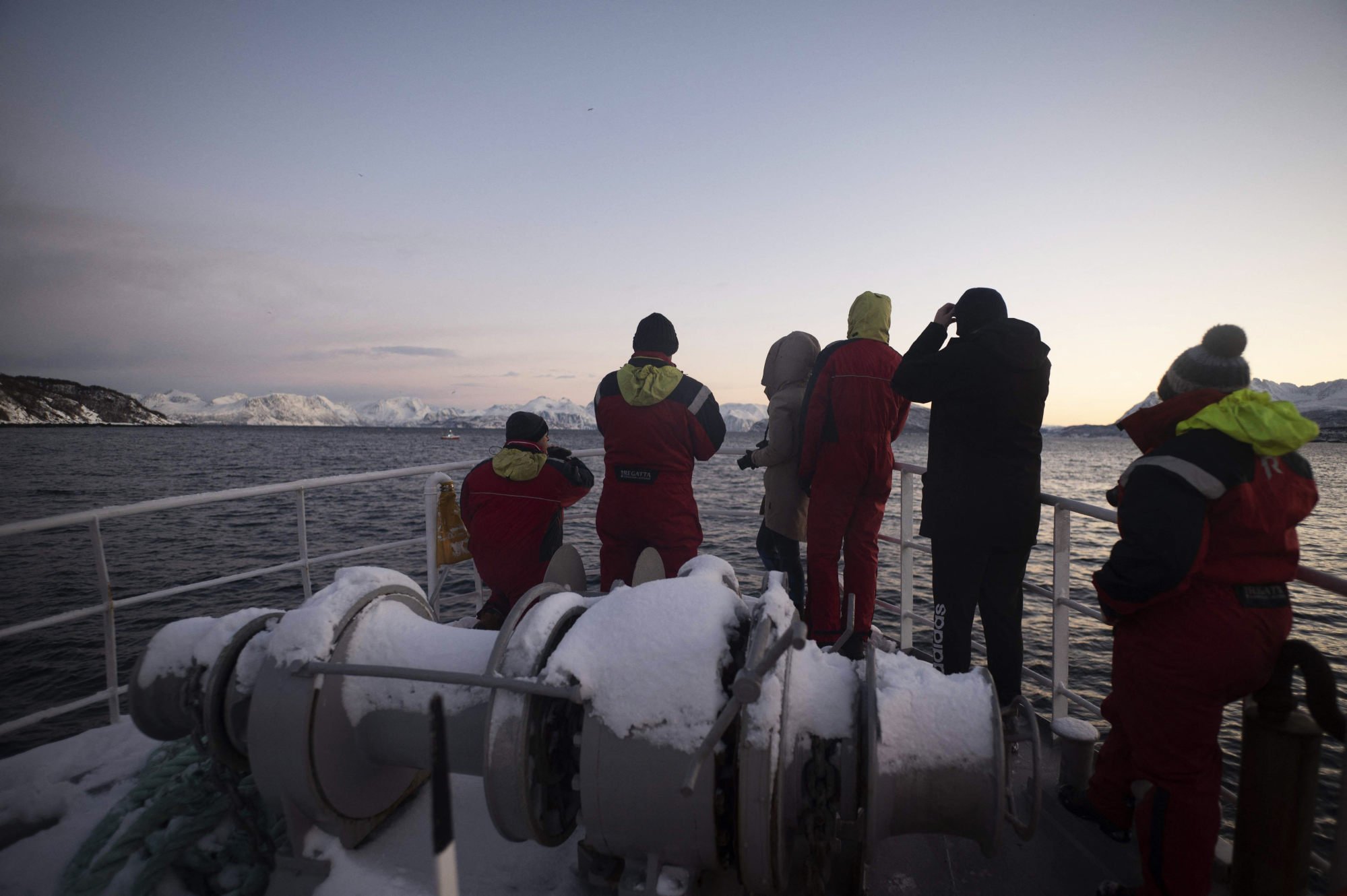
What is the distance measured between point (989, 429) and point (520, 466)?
2508mm

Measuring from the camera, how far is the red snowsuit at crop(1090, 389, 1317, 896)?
1.80 m

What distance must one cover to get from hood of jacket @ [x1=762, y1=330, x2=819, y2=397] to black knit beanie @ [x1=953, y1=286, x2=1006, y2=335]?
1.23 metres

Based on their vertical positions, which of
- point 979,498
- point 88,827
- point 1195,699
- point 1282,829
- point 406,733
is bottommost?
point 88,827

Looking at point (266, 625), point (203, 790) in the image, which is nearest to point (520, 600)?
point (266, 625)

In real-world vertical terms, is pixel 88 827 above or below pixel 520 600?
below

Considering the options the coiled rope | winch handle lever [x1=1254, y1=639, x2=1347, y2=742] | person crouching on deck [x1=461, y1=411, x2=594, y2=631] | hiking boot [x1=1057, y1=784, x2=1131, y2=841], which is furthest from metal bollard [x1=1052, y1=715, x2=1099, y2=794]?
the coiled rope

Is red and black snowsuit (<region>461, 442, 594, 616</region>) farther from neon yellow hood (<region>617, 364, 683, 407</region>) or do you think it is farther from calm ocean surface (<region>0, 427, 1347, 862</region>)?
calm ocean surface (<region>0, 427, 1347, 862</region>)

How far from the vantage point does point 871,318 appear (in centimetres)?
360

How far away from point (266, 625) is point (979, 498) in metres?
2.88

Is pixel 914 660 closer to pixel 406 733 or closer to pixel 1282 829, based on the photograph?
pixel 1282 829

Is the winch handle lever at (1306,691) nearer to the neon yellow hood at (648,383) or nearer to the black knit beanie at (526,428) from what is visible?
the neon yellow hood at (648,383)

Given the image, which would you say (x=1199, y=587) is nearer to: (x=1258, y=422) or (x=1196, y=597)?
(x=1196, y=597)

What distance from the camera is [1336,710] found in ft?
5.61

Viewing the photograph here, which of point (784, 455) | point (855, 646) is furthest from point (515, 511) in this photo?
point (855, 646)
